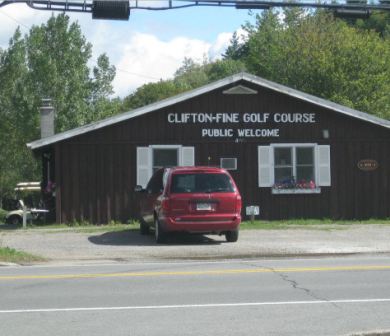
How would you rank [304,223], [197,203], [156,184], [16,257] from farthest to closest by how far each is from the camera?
[304,223] < [156,184] < [197,203] < [16,257]

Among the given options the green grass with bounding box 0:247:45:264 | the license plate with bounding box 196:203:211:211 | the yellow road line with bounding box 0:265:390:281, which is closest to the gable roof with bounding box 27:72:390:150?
the license plate with bounding box 196:203:211:211

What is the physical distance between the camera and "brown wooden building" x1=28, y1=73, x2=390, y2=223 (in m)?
23.4

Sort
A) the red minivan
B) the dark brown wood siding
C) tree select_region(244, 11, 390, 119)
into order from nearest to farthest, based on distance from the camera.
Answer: the red minivan → the dark brown wood siding → tree select_region(244, 11, 390, 119)

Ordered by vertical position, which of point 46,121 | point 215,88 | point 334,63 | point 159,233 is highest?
point 334,63

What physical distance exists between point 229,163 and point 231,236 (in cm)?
630

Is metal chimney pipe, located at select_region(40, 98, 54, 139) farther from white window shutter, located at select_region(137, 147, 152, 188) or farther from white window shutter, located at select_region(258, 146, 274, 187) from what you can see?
white window shutter, located at select_region(258, 146, 274, 187)

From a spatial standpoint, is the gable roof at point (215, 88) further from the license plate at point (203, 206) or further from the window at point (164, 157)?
the license plate at point (203, 206)

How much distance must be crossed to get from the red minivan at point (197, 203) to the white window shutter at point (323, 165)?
740 centimetres

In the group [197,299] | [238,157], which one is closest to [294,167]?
[238,157]

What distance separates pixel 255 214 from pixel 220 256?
329 inches

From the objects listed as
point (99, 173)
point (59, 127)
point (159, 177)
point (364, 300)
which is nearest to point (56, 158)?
point (99, 173)

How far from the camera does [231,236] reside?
17.9m

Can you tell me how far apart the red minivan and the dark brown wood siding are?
6162mm

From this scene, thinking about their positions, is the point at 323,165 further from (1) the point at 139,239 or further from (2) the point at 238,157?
(1) the point at 139,239
